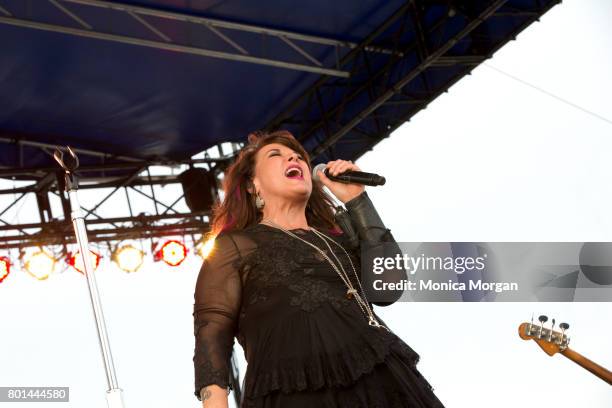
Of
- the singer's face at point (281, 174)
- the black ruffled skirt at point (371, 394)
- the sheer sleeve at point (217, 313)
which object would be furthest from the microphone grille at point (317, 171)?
the black ruffled skirt at point (371, 394)

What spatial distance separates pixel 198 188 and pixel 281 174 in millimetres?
4390

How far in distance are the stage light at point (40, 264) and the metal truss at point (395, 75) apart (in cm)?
193

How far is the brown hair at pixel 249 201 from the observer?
2367mm

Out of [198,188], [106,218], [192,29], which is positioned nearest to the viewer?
[192,29]

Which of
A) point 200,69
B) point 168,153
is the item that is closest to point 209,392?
point 200,69

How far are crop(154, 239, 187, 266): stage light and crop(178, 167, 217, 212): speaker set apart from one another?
0.93ft

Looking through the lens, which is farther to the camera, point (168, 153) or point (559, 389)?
point (168, 153)

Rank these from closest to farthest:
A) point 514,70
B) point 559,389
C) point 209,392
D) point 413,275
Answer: point 209,392
point 413,275
point 559,389
point 514,70

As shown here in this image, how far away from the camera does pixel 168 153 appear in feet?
Answer: 21.7

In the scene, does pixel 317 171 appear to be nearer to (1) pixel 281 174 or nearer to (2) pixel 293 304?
(1) pixel 281 174

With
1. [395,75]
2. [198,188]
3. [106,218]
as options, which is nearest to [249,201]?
[395,75]

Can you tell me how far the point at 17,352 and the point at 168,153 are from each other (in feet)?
5.89

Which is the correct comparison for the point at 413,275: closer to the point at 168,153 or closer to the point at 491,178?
the point at 491,178

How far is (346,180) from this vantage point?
7.28 ft
